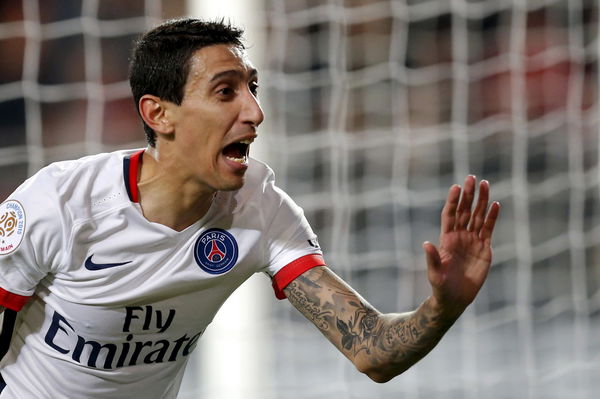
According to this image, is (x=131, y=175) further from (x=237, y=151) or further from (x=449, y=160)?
(x=449, y=160)

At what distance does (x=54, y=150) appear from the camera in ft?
16.8

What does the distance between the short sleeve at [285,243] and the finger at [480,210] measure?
43 centimetres

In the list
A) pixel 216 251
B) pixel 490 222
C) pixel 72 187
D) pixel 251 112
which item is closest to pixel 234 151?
pixel 251 112

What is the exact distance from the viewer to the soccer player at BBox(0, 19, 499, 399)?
212 centimetres

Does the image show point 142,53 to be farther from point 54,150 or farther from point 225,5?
point 54,150

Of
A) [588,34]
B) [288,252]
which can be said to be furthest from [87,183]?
[588,34]

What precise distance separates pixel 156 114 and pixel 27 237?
1.31 ft

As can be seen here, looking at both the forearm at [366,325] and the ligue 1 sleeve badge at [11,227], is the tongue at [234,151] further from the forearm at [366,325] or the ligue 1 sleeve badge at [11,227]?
the ligue 1 sleeve badge at [11,227]

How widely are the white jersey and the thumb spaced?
0.41m

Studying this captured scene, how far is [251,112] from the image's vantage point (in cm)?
214

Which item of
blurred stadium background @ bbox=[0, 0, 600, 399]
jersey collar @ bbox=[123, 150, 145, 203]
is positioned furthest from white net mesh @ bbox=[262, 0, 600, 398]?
jersey collar @ bbox=[123, 150, 145, 203]

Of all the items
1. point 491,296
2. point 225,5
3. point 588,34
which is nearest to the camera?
point 225,5

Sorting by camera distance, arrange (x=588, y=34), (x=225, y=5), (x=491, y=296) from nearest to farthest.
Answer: (x=225, y=5) < (x=588, y=34) < (x=491, y=296)

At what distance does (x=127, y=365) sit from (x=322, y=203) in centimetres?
283
